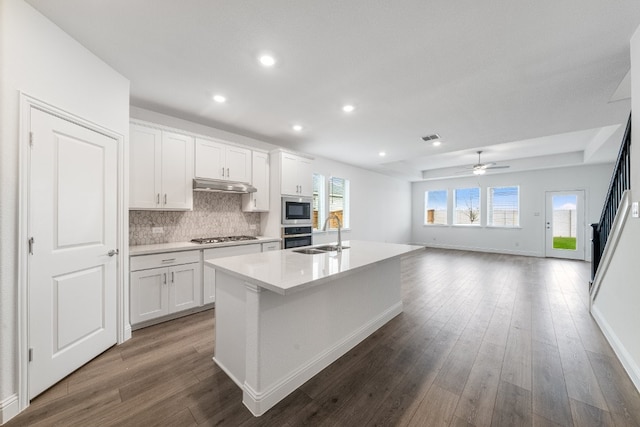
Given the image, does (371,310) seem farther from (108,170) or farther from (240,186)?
(108,170)

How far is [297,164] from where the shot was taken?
4598 mm

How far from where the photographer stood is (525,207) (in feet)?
25.2

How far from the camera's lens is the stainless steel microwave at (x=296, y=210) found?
4.38m

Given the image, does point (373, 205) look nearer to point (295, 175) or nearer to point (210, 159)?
point (295, 175)

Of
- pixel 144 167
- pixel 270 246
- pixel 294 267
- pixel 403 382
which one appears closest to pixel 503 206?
pixel 270 246

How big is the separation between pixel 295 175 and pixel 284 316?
122 inches

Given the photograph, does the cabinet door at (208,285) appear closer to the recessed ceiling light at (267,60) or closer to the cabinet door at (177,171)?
the cabinet door at (177,171)

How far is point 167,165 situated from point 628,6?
14.4 ft

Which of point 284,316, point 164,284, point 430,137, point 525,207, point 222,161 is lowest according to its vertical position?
point 164,284

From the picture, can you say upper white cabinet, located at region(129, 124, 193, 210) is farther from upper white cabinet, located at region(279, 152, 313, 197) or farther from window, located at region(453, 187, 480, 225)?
window, located at region(453, 187, 480, 225)

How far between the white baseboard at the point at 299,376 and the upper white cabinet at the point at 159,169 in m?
2.49

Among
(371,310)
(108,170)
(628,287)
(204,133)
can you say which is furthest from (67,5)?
(628,287)

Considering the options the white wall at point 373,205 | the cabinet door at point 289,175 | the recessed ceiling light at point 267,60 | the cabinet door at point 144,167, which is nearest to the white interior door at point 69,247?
the cabinet door at point 144,167

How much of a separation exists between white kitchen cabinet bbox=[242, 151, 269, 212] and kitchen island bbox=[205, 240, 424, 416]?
1.98 m
